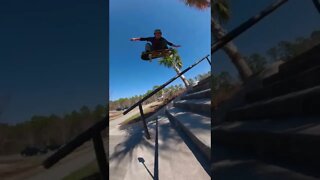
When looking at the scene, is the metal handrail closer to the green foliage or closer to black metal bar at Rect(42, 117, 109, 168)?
black metal bar at Rect(42, 117, 109, 168)

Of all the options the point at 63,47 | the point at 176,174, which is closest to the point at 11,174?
the point at 63,47

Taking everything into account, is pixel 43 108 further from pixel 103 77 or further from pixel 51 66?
pixel 103 77

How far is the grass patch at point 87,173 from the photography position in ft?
4.30

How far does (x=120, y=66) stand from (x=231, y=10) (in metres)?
0.60

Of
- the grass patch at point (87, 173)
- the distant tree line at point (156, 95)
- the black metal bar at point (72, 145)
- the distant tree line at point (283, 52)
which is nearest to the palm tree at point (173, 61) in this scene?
the distant tree line at point (156, 95)

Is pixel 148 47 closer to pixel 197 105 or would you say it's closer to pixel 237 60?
pixel 237 60

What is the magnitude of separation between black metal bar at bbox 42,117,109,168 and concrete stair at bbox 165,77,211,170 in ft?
1.82

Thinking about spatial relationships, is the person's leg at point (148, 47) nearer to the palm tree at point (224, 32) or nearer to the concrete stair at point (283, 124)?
the palm tree at point (224, 32)

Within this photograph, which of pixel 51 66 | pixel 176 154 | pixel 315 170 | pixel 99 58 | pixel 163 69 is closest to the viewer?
pixel 315 170

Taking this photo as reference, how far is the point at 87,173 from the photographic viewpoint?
4.45ft

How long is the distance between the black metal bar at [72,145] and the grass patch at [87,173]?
141mm

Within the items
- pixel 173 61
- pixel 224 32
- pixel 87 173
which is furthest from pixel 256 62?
pixel 87 173

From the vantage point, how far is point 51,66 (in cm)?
120

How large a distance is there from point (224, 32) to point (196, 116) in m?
0.74
